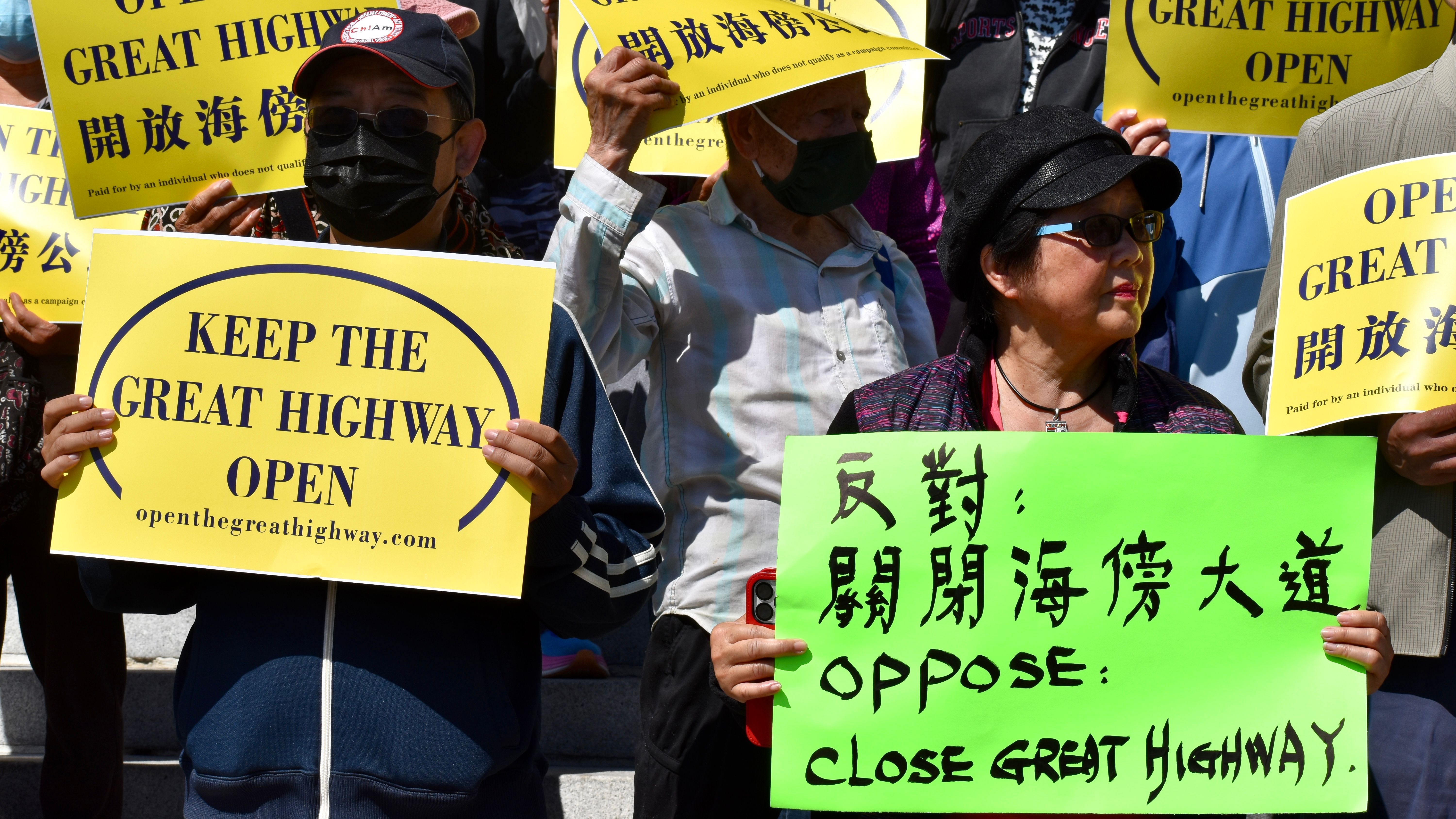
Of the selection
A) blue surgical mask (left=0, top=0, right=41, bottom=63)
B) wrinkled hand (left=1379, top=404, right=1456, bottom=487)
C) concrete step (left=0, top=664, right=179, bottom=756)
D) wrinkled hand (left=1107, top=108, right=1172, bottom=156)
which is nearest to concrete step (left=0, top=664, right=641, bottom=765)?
concrete step (left=0, top=664, right=179, bottom=756)

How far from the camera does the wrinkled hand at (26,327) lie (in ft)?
11.5

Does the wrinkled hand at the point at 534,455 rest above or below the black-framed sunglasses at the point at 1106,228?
below

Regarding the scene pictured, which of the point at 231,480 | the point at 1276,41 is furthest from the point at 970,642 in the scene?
the point at 1276,41

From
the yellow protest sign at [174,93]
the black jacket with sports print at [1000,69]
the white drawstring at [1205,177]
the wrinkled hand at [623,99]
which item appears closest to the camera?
the wrinkled hand at [623,99]

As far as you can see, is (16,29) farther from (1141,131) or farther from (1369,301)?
(1369,301)

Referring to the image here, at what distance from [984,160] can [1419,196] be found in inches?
31.6

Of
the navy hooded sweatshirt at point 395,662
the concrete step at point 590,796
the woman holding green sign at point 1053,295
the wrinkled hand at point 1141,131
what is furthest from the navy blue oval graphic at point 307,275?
the concrete step at point 590,796

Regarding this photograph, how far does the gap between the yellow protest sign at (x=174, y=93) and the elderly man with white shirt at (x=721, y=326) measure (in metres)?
0.73

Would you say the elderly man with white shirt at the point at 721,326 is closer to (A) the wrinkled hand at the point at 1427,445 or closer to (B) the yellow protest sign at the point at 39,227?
(A) the wrinkled hand at the point at 1427,445

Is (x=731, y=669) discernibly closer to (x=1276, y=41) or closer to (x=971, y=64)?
(x=1276, y=41)

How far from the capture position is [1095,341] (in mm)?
2475

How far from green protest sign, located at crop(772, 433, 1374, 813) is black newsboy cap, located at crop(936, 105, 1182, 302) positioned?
50cm

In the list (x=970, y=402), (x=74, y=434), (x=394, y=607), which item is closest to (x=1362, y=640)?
(x=970, y=402)

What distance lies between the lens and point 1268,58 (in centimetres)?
339
